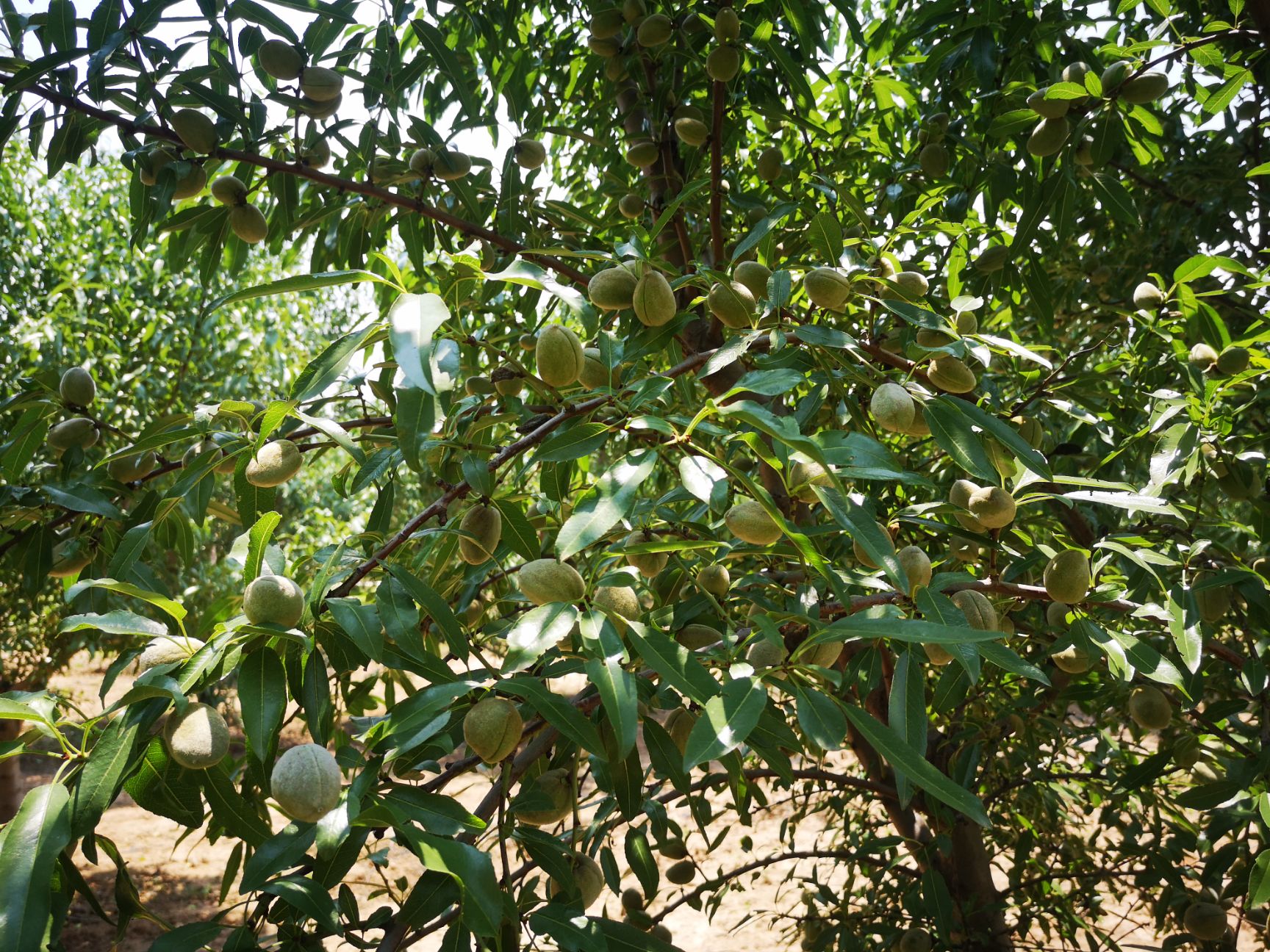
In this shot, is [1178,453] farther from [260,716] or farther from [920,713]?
[260,716]

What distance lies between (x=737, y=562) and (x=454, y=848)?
1.01 m

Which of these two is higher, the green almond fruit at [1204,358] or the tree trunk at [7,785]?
the tree trunk at [7,785]

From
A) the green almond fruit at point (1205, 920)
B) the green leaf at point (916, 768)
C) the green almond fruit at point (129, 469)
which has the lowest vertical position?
the green almond fruit at point (1205, 920)

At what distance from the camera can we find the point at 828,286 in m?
1.15

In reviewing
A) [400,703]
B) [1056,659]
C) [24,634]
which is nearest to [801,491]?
[400,703]

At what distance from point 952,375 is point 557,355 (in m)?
0.52

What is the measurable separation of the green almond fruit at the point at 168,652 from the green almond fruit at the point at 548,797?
428 millimetres

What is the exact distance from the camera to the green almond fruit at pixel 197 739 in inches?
32.3

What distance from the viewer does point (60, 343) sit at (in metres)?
4.46

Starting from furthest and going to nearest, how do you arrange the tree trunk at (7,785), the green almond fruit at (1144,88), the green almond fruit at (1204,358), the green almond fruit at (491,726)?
the tree trunk at (7,785)
the green almond fruit at (1204,358)
the green almond fruit at (1144,88)
the green almond fruit at (491,726)

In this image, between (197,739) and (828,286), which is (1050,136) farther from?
(197,739)

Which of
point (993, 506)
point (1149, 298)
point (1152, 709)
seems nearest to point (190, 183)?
point (993, 506)

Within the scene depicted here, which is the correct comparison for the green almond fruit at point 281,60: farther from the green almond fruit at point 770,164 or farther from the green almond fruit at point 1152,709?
the green almond fruit at point 1152,709

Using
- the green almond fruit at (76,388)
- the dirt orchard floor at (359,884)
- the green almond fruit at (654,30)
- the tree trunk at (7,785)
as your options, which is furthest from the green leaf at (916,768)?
the tree trunk at (7,785)
